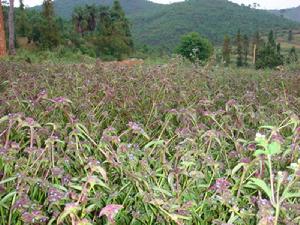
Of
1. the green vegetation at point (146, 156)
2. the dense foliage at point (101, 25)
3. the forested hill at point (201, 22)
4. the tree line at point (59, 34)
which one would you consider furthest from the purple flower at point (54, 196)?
the forested hill at point (201, 22)

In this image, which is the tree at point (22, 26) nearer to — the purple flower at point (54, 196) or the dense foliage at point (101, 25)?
the dense foliage at point (101, 25)

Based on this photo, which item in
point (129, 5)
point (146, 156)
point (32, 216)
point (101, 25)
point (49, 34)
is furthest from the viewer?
point (129, 5)

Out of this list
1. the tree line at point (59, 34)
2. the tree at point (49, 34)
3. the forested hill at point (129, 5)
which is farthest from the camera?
the forested hill at point (129, 5)

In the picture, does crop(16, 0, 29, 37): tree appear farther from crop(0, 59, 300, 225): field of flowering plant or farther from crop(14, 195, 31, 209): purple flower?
crop(14, 195, 31, 209): purple flower

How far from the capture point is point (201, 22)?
67.6 meters

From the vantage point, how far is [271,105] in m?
2.82

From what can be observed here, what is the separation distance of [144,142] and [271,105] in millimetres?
1255

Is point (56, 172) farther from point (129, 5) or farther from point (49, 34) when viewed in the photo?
point (129, 5)

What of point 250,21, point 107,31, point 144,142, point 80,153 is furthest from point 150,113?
point 250,21

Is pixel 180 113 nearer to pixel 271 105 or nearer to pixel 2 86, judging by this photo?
pixel 271 105

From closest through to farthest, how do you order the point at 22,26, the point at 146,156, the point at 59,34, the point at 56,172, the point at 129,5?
the point at 56,172, the point at 146,156, the point at 59,34, the point at 22,26, the point at 129,5

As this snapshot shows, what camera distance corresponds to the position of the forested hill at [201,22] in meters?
60.2

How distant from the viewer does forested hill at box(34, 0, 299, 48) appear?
60156mm

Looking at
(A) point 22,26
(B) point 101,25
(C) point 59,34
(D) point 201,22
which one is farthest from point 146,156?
(D) point 201,22
